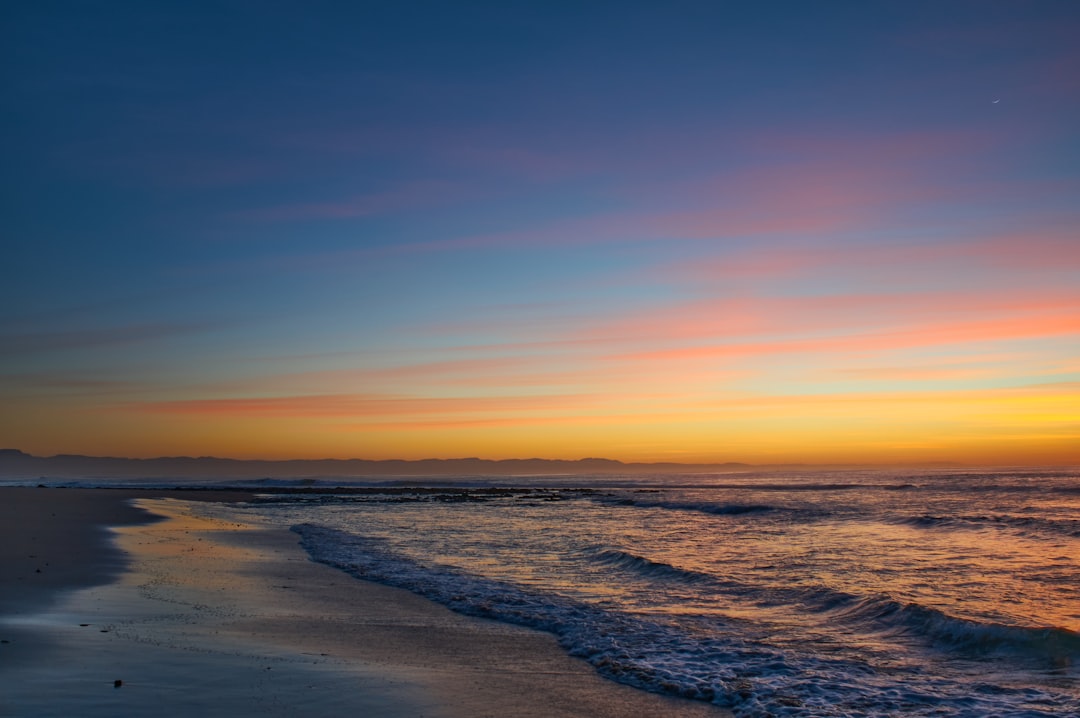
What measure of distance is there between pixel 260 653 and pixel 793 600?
10.6 meters

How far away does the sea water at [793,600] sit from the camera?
9289mm

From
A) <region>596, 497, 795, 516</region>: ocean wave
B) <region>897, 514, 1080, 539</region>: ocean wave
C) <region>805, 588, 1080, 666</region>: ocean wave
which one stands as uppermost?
<region>805, 588, 1080, 666</region>: ocean wave

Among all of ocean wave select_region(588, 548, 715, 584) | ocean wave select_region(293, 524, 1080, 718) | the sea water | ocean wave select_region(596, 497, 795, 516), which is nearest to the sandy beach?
ocean wave select_region(293, 524, 1080, 718)

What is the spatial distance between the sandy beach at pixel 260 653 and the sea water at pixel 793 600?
1.02 metres

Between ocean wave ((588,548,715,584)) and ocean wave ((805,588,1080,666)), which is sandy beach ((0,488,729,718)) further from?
ocean wave ((588,548,715,584))

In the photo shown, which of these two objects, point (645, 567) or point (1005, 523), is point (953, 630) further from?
point (1005, 523)

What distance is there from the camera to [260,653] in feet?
32.0

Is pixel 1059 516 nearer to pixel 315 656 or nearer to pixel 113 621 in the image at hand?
pixel 315 656

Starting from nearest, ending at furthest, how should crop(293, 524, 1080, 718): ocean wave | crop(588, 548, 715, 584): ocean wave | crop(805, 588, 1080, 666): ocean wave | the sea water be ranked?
1. crop(293, 524, 1080, 718): ocean wave
2. the sea water
3. crop(805, 588, 1080, 666): ocean wave
4. crop(588, 548, 715, 584): ocean wave

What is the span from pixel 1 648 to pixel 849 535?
1031 inches

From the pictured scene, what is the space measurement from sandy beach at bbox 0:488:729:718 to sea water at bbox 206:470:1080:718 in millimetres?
1017

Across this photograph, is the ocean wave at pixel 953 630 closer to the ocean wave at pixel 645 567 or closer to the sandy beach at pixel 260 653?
the ocean wave at pixel 645 567

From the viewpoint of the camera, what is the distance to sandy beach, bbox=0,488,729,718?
771cm

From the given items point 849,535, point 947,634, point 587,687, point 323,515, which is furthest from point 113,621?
point 323,515
